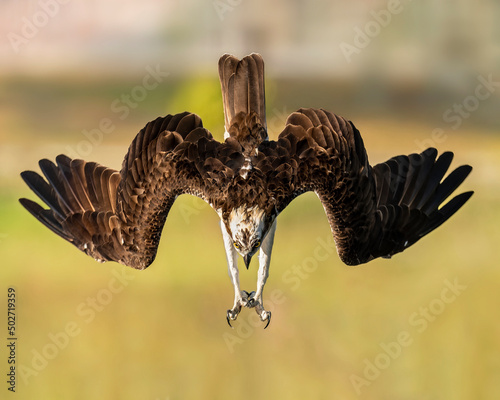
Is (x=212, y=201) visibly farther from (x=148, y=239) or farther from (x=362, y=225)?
(x=362, y=225)

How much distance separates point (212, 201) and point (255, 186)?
0.48m

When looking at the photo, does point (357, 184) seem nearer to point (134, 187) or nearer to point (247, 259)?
point (247, 259)

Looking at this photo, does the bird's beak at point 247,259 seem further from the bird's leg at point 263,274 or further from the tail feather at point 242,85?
the tail feather at point 242,85

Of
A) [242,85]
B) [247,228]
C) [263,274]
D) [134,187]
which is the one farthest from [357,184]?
[134,187]

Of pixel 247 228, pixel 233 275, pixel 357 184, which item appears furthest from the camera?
pixel 357 184

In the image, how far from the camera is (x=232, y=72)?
27.2 ft

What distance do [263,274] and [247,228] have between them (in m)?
1.01

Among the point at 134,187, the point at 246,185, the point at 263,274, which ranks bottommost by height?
the point at 263,274

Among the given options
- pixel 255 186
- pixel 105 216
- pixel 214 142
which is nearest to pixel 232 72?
pixel 214 142

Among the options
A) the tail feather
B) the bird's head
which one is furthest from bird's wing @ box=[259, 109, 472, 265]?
the tail feather

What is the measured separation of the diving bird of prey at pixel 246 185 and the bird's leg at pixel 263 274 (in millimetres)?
13

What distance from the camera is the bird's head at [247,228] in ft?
24.2

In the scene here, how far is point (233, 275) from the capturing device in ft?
26.6

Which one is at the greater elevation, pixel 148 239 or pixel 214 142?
pixel 214 142
